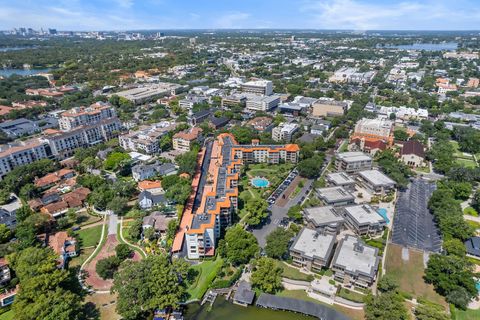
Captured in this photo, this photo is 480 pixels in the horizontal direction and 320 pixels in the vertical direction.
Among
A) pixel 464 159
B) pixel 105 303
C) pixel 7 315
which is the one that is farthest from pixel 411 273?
pixel 7 315

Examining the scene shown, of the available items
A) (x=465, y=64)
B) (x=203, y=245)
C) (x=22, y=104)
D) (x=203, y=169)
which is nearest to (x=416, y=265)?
(x=203, y=245)

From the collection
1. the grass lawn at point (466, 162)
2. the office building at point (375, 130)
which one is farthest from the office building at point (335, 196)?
the grass lawn at point (466, 162)

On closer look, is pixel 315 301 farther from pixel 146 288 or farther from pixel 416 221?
pixel 416 221

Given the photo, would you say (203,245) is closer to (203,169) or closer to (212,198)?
(212,198)

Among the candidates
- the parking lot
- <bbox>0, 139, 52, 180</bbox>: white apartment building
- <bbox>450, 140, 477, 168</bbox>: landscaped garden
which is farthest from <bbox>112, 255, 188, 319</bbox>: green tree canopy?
<bbox>450, 140, 477, 168</bbox>: landscaped garden

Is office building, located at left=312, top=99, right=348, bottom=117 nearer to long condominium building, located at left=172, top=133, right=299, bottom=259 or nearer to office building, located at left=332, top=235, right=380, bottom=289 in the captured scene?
long condominium building, located at left=172, top=133, right=299, bottom=259

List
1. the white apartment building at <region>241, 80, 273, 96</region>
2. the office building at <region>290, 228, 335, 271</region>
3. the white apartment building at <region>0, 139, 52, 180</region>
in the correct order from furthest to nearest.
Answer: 1. the white apartment building at <region>241, 80, 273, 96</region>
2. the white apartment building at <region>0, 139, 52, 180</region>
3. the office building at <region>290, 228, 335, 271</region>
